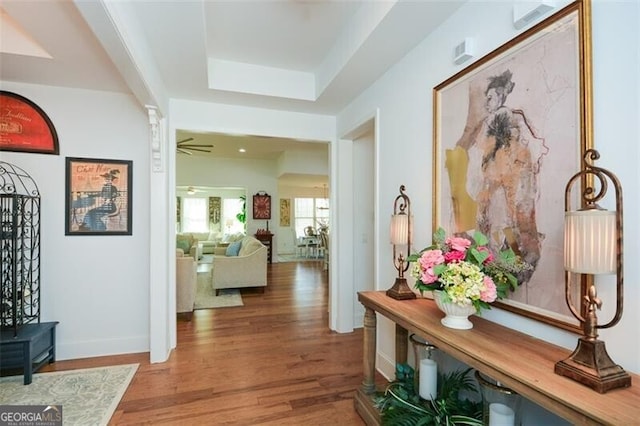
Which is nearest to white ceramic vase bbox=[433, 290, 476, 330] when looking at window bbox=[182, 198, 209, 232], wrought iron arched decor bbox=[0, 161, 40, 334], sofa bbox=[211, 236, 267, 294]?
wrought iron arched decor bbox=[0, 161, 40, 334]

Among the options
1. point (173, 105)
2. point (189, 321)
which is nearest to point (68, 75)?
point (173, 105)

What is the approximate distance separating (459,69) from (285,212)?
9.67m

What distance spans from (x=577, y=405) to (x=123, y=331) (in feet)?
12.2

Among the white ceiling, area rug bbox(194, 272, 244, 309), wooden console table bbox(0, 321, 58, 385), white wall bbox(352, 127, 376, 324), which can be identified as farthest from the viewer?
area rug bbox(194, 272, 244, 309)

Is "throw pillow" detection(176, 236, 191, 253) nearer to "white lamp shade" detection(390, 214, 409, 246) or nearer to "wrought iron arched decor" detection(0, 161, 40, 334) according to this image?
"wrought iron arched decor" detection(0, 161, 40, 334)

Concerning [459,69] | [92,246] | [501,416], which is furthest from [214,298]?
[459,69]

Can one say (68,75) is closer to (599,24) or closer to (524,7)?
(524,7)

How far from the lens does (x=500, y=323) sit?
64.2 inches

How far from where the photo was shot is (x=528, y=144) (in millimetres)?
1461

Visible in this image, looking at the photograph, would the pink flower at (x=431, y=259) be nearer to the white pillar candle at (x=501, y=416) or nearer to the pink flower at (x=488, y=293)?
the pink flower at (x=488, y=293)

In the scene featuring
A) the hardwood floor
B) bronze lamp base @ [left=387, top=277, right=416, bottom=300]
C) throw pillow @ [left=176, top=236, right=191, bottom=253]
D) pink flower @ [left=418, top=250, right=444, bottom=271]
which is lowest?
the hardwood floor

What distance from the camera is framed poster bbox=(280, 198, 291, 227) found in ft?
36.9

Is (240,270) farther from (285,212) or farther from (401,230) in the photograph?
(285,212)

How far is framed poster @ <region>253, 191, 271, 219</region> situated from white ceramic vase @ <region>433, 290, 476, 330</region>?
810 cm
